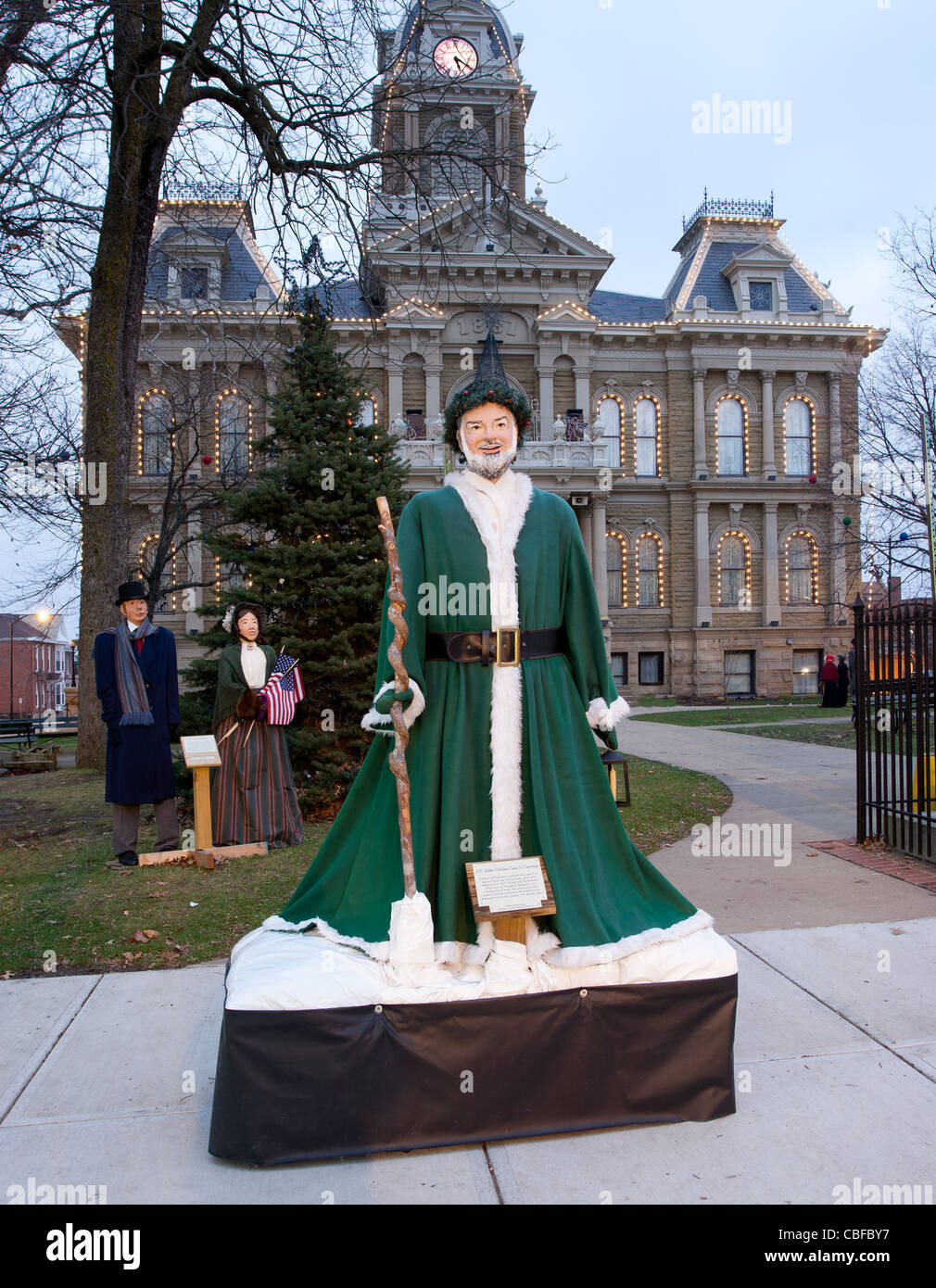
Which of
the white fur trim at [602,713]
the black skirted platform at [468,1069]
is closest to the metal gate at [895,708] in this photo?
the white fur trim at [602,713]

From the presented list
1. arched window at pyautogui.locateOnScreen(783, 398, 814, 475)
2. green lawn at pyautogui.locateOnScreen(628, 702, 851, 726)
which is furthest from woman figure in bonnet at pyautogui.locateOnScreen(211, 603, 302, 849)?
arched window at pyautogui.locateOnScreen(783, 398, 814, 475)

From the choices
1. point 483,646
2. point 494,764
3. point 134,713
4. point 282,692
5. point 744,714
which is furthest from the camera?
point 744,714

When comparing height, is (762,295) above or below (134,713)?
above

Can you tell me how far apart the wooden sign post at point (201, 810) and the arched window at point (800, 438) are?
30663 millimetres

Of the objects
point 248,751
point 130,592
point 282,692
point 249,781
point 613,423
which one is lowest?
point 249,781

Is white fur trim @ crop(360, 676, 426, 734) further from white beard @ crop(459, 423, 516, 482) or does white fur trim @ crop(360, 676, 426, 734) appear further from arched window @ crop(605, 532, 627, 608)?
arched window @ crop(605, 532, 627, 608)

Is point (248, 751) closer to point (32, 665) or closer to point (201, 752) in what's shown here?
point (201, 752)

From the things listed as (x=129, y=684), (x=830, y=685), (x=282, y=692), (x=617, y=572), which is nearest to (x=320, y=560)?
(x=282, y=692)

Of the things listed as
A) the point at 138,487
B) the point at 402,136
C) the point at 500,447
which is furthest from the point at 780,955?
the point at 402,136

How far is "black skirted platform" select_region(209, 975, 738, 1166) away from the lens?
2.70 m

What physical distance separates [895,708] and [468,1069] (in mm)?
5112

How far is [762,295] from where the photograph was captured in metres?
33.3
